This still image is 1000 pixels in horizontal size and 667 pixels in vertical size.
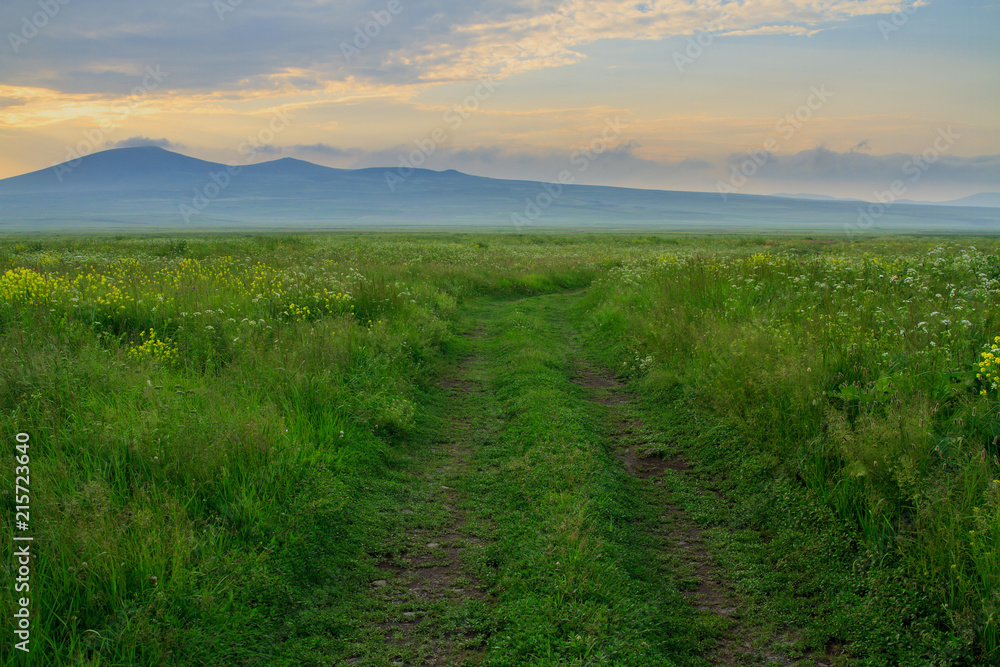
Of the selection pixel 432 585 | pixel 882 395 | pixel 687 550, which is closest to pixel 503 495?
pixel 432 585

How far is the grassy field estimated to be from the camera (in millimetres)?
3959

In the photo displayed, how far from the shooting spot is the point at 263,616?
4.20m

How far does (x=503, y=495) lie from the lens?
6.38 metres

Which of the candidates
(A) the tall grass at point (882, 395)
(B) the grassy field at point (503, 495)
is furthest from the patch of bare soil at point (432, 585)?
(A) the tall grass at point (882, 395)

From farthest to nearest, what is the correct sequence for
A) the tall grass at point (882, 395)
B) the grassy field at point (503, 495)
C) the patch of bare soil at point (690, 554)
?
the tall grass at point (882, 395) < the patch of bare soil at point (690, 554) < the grassy field at point (503, 495)

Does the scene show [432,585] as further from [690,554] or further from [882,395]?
[882,395]

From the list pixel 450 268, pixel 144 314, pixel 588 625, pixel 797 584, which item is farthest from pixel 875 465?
pixel 450 268

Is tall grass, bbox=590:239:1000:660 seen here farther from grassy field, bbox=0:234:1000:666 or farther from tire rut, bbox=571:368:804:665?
tire rut, bbox=571:368:804:665

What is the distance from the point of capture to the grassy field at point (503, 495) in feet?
13.0

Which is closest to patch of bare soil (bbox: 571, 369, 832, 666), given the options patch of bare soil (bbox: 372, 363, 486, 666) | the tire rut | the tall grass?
the tire rut

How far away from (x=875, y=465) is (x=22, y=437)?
763 centimetres

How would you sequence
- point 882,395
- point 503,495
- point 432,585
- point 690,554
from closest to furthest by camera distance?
point 432,585 < point 690,554 < point 882,395 < point 503,495

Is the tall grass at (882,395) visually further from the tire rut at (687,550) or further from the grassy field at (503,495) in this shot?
the tire rut at (687,550)

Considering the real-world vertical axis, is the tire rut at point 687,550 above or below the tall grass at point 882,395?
below
